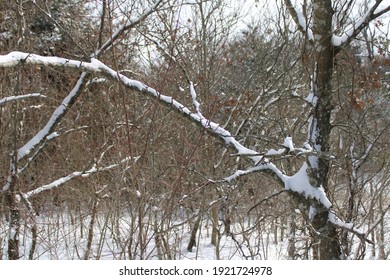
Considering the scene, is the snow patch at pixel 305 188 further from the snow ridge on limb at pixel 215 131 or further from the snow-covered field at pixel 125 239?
the snow-covered field at pixel 125 239

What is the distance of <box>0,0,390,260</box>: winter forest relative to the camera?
3.22 m

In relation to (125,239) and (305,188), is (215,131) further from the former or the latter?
(125,239)

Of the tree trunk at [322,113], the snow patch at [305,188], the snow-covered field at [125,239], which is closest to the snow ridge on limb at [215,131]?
the snow patch at [305,188]

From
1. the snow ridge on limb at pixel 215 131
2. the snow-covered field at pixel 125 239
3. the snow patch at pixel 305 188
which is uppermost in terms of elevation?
the snow ridge on limb at pixel 215 131

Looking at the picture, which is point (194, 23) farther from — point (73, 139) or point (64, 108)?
point (64, 108)

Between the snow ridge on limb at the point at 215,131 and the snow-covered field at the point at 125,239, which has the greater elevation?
the snow ridge on limb at the point at 215,131

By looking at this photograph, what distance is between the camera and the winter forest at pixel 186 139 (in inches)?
127

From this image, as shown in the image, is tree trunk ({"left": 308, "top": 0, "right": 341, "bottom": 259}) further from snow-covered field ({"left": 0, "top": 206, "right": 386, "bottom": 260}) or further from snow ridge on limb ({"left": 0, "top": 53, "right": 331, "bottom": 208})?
snow-covered field ({"left": 0, "top": 206, "right": 386, "bottom": 260})

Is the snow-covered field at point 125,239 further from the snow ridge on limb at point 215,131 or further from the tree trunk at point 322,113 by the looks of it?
the snow ridge on limb at point 215,131

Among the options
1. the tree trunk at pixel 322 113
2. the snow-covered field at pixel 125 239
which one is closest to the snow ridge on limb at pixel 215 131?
the tree trunk at pixel 322 113

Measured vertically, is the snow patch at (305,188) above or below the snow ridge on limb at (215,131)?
below

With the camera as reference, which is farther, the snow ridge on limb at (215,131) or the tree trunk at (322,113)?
the tree trunk at (322,113)

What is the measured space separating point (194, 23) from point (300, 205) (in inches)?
220
